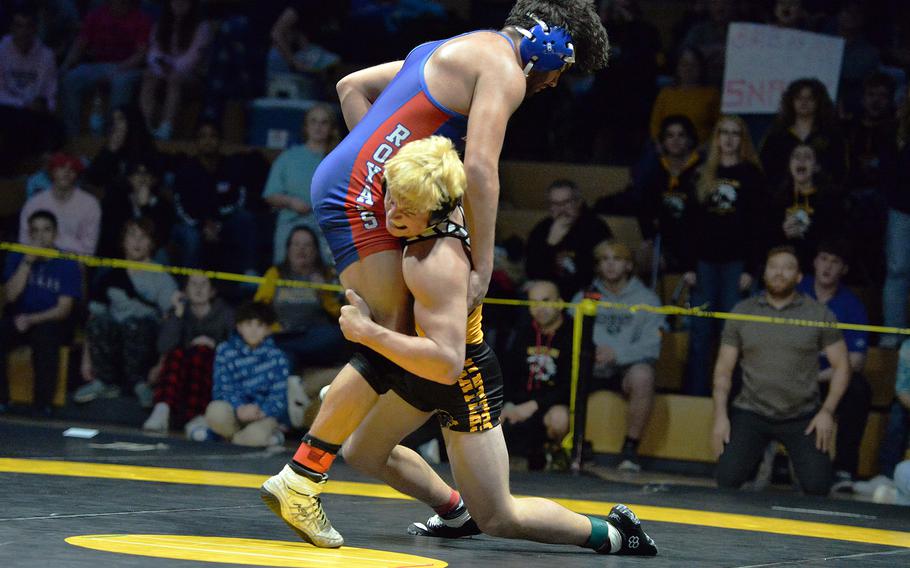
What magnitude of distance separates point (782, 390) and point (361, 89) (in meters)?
3.52

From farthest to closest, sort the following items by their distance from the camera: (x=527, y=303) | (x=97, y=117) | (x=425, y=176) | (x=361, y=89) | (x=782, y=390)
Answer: (x=97, y=117)
(x=527, y=303)
(x=782, y=390)
(x=361, y=89)
(x=425, y=176)

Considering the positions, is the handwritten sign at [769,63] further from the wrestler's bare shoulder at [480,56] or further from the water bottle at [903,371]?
the wrestler's bare shoulder at [480,56]

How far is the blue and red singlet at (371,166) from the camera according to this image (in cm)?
372

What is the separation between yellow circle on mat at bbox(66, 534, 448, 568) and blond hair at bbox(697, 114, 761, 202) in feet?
15.3

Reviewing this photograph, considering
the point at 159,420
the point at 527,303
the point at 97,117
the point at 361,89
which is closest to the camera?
the point at 361,89

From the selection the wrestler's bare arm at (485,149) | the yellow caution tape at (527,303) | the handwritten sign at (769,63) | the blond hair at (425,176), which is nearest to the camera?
the blond hair at (425,176)

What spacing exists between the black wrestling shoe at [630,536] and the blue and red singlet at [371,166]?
95 cm

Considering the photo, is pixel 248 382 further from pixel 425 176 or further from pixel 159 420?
pixel 425 176

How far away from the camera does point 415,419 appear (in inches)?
153

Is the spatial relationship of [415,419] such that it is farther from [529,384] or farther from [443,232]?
[529,384]

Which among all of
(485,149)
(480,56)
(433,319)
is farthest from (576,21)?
(433,319)

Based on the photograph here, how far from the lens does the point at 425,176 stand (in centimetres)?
347

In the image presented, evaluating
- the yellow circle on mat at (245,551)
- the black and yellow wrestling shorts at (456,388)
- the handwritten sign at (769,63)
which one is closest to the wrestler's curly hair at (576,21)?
the black and yellow wrestling shorts at (456,388)

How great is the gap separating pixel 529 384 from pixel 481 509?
11.9 feet
